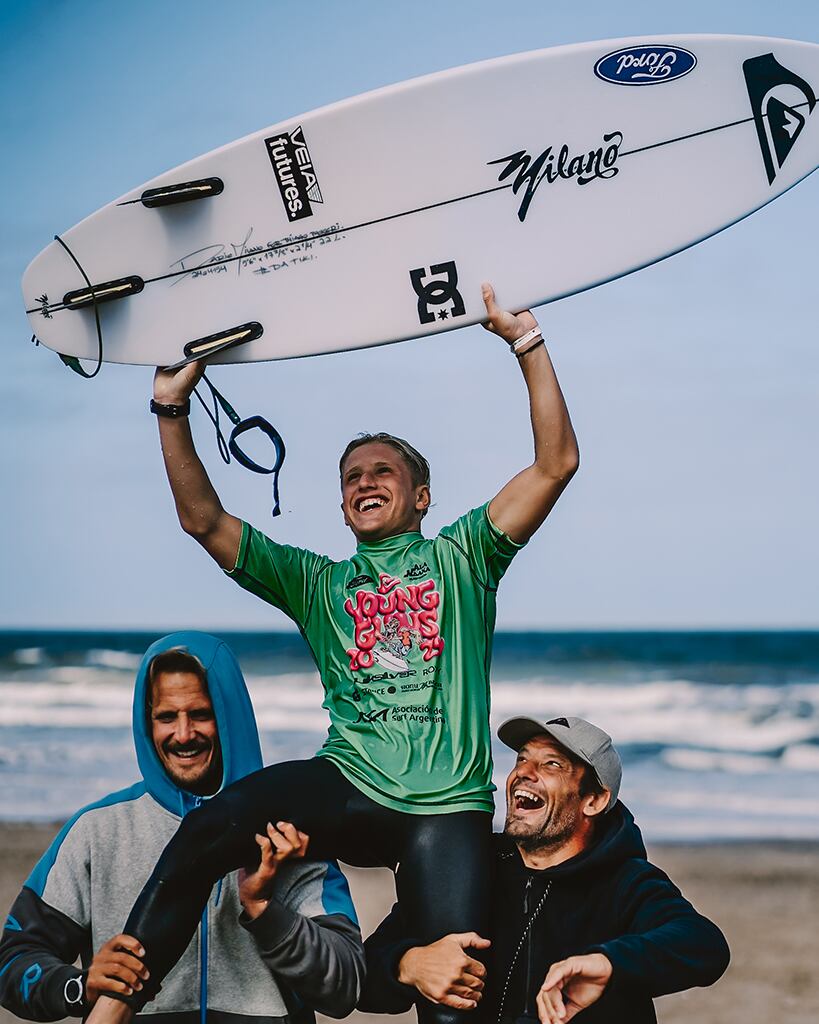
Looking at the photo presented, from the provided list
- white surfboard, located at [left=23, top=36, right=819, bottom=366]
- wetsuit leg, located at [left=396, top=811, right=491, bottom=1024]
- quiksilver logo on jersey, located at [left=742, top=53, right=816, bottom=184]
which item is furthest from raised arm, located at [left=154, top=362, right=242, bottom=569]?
quiksilver logo on jersey, located at [left=742, top=53, right=816, bottom=184]

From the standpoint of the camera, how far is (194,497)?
2.83 meters

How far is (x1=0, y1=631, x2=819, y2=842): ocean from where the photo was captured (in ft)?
34.7

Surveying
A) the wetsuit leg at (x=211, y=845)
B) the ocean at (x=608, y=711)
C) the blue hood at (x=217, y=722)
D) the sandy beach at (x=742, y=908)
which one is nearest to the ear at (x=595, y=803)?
the wetsuit leg at (x=211, y=845)

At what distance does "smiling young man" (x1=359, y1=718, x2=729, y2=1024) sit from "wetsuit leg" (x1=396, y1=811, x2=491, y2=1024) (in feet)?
0.11

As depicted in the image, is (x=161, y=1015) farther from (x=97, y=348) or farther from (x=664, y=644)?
(x=664, y=644)

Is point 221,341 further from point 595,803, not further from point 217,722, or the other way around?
point 595,803

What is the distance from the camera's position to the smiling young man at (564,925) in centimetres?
246

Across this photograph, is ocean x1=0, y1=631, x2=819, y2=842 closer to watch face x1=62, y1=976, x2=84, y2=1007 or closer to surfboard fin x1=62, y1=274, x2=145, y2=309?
surfboard fin x1=62, y1=274, x2=145, y2=309

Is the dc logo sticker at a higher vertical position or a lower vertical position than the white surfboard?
lower

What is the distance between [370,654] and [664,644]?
23183 millimetres

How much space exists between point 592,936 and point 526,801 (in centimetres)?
29

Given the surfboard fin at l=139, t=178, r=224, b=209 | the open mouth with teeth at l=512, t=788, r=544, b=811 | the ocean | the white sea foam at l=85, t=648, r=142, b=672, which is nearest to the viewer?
the open mouth with teeth at l=512, t=788, r=544, b=811
